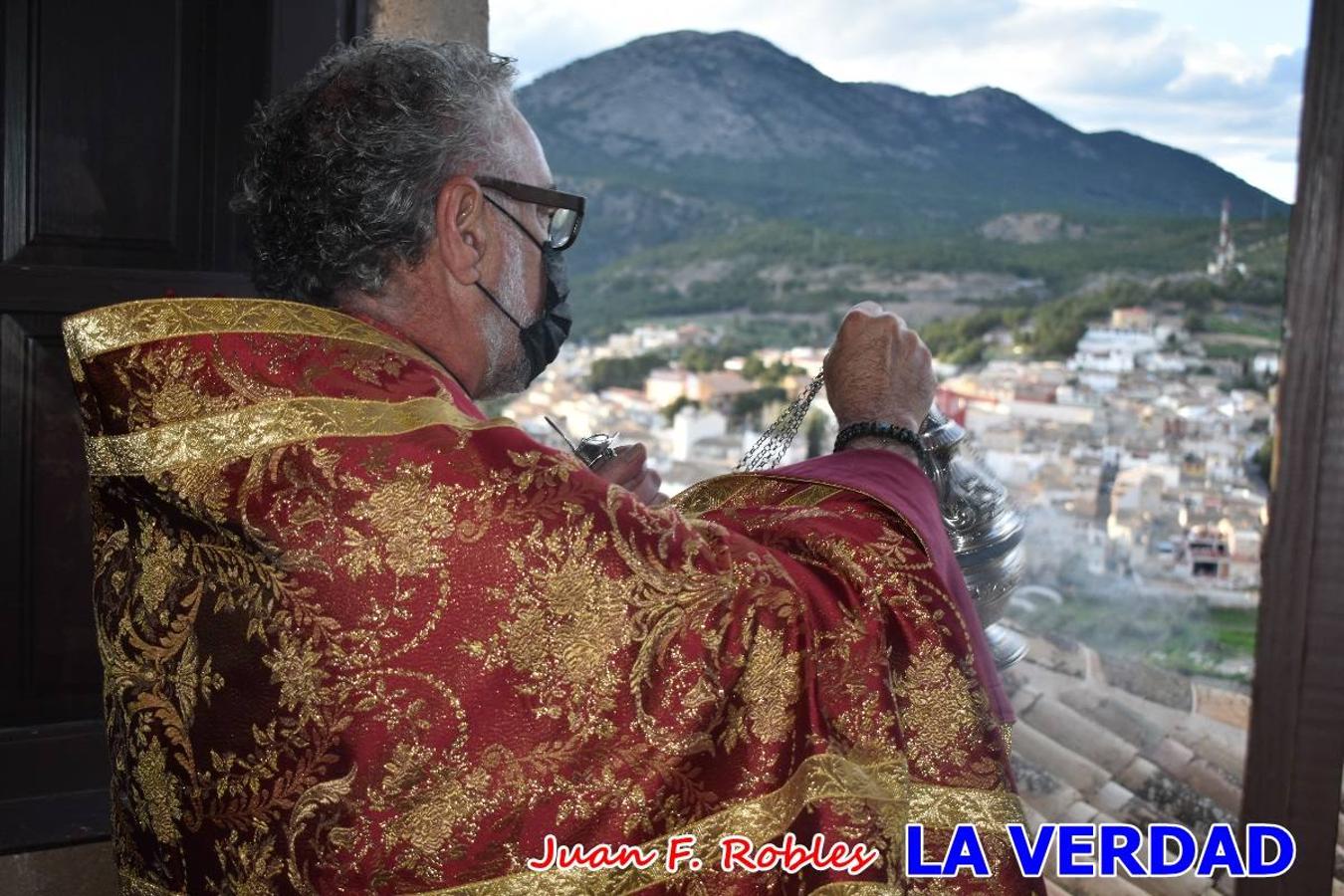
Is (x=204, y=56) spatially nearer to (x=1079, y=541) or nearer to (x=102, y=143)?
(x=102, y=143)

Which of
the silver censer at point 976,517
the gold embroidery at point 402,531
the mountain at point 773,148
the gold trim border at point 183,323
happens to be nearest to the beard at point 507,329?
the gold trim border at point 183,323

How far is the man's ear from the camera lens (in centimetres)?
142

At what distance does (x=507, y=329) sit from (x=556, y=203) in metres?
0.17

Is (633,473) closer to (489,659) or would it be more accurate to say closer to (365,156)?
(489,659)

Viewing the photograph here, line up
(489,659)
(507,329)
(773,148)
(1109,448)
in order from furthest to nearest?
(773,148) < (1109,448) < (507,329) < (489,659)

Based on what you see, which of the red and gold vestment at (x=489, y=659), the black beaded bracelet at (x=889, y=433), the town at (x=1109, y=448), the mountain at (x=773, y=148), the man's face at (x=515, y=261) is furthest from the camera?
the mountain at (x=773, y=148)

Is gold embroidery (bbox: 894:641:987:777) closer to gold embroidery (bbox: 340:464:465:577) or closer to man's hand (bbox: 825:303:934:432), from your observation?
man's hand (bbox: 825:303:934:432)

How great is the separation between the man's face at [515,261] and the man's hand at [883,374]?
40cm

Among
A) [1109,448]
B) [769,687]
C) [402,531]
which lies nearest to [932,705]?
[769,687]

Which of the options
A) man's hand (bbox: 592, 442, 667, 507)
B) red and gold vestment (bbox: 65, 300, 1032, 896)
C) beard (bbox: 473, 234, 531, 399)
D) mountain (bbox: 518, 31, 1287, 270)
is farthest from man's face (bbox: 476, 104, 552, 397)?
mountain (bbox: 518, 31, 1287, 270)

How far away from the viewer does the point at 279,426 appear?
1.16 metres

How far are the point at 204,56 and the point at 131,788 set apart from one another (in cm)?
136

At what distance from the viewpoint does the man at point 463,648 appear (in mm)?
1117

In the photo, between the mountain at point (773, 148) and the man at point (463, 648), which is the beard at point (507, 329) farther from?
the mountain at point (773, 148)
